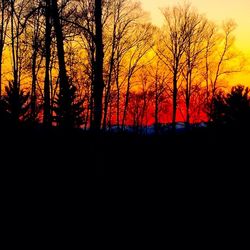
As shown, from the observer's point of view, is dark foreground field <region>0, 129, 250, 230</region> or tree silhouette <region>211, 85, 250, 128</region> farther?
tree silhouette <region>211, 85, 250, 128</region>

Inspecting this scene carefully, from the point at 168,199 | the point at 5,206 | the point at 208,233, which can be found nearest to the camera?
the point at 208,233

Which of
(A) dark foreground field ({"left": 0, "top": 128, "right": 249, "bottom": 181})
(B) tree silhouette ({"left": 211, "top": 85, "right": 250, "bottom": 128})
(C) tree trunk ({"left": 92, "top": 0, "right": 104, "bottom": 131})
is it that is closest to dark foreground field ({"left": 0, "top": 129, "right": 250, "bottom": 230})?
(A) dark foreground field ({"left": 0, "top": 128, "right": 249, "bottom": 181})

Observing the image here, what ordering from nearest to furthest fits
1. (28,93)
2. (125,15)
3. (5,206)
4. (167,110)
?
(5,206) → (28,93) → (125,15) → (167,110)

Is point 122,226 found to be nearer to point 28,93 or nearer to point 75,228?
point 75,228

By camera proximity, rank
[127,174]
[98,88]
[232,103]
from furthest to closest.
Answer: [232,103] < [98,88] < [127,174]

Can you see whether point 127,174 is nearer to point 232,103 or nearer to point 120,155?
point 120,155

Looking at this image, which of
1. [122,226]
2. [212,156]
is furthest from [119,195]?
[212,156]

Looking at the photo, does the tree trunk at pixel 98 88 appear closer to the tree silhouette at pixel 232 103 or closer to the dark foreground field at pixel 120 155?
the dark foreground field at pixel 120 155

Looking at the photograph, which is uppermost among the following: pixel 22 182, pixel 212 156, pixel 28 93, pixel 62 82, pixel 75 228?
pixel 28 93

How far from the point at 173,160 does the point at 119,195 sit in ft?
7.68

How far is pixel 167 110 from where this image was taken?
65812 millimetres

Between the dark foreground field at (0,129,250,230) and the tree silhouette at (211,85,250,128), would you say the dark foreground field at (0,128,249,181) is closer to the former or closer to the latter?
the dark foreground field at (0,129,250,230)

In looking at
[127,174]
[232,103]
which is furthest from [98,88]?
[232,103]

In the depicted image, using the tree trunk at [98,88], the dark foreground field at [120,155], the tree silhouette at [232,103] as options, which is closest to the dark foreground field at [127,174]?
the dark foreground field at [120,155]
